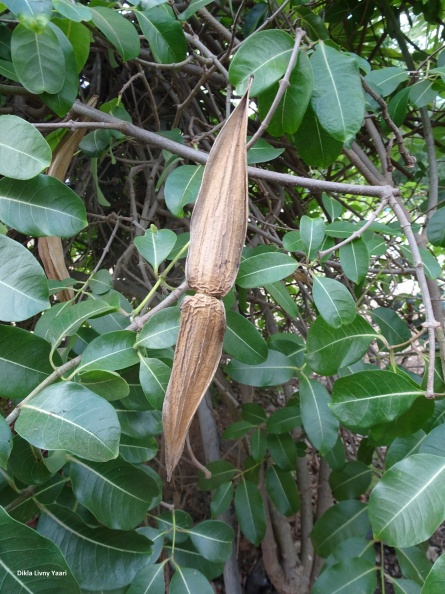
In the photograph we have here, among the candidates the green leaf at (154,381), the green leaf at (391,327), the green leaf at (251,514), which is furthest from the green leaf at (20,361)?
the green leaf at (251,514)

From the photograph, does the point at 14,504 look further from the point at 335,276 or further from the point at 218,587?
the point at 218,587

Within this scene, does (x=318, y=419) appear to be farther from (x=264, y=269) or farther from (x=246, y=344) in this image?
(x=264, y=269)

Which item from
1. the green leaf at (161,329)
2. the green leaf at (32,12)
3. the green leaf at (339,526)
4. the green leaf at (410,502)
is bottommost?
the green leaf at (339,526)

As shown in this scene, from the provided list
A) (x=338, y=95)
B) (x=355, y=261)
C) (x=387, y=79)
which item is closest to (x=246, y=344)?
(x=355, y=261)

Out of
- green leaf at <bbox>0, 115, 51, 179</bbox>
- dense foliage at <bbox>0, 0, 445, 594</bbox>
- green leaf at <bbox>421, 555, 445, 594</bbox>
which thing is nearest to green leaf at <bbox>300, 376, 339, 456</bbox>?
dense foliage at <bbox>0, 0, 445, 594</bbox>

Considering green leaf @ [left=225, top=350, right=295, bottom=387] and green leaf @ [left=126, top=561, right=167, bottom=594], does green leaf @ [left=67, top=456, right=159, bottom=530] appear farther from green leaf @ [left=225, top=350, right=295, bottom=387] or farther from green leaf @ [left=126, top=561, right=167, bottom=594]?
green leaf @ [left=225, top=350, right=295, bottom=387]

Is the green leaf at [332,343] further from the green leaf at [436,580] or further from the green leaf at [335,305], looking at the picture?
the green leaf at [436,580]

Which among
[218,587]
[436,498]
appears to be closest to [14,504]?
[436,498]

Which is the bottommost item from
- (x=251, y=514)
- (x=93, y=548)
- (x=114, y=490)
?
(x=251, y=514)
